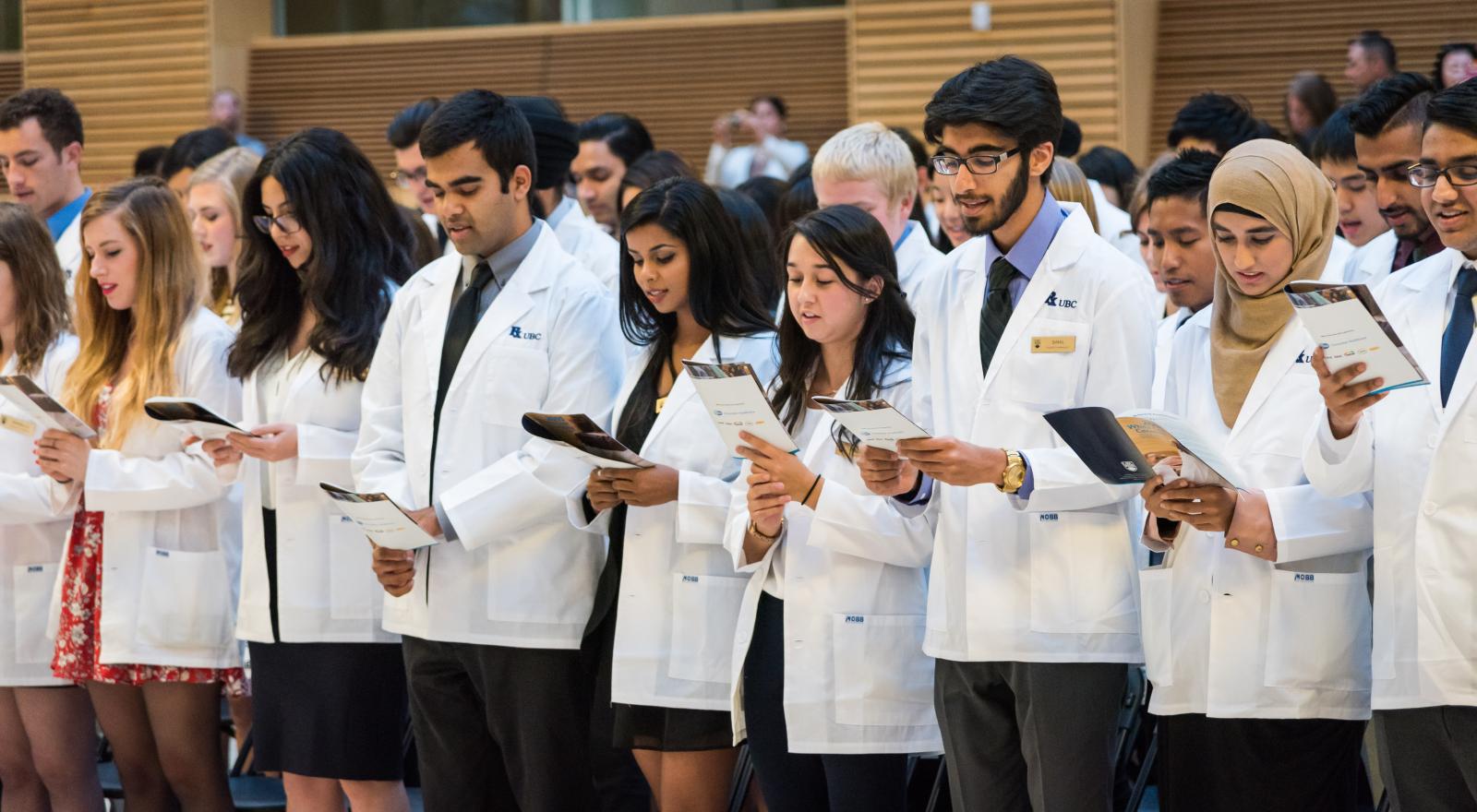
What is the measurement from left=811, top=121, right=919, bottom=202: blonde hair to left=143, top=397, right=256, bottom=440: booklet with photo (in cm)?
152

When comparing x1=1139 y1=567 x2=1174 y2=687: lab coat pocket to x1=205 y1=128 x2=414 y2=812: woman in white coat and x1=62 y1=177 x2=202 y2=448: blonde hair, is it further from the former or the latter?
x1=62 y1=177 x2=202 y2=448: blonde hair

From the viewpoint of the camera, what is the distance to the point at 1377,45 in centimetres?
741

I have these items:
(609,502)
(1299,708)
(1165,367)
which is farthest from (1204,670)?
(609,502)

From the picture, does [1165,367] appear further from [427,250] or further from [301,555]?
[427,250]

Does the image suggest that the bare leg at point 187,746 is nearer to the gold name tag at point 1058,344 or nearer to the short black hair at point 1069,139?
the gold name tag at point 1058,344

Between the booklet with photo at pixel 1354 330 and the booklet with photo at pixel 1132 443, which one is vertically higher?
the booklet with photo at pixel 1354 330

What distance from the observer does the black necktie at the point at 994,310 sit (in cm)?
282

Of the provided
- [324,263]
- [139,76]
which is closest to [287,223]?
[324,263]

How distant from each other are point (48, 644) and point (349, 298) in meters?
1.25

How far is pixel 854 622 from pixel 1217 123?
268 centimetres

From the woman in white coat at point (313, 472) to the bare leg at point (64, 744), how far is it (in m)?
0.71

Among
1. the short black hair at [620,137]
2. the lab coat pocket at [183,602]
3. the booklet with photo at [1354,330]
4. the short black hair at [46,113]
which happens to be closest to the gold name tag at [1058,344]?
the booklet with photo at [1354,330]

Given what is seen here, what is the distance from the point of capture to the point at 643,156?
4.83m

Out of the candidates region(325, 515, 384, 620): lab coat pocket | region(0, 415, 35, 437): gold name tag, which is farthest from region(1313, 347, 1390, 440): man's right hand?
region(0, 415, 35, 437): gold name tag
